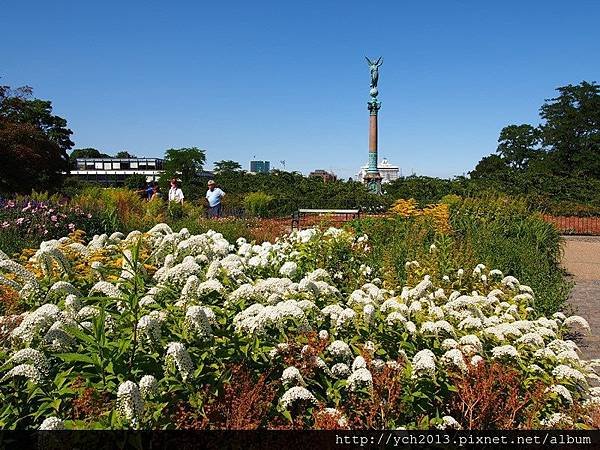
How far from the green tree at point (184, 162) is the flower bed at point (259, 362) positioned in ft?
109

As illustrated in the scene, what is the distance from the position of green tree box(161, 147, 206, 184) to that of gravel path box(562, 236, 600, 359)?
25.6 m

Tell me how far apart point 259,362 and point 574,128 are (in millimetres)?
48724

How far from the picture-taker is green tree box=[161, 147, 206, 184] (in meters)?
36.2

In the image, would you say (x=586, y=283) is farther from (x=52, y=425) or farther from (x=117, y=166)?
(x=117, y=166)

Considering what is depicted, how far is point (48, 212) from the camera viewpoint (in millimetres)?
7965

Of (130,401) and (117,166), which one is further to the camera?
(117,166)

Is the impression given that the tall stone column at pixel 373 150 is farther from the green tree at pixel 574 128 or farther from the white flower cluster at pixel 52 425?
the white flower cluster at pixel 52 425

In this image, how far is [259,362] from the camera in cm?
254

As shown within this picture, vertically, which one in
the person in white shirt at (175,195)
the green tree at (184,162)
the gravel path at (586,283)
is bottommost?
the gravel path at (586,283)

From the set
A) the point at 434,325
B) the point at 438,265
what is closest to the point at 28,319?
the point at 434,325

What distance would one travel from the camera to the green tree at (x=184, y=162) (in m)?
36.2

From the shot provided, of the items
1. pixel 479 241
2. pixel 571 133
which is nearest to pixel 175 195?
pixel 479 241

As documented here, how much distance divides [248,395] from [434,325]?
49.6 inches

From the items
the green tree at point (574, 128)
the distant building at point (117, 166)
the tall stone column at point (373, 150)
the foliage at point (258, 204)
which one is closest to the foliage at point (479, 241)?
the foliage at point (258, 204)
